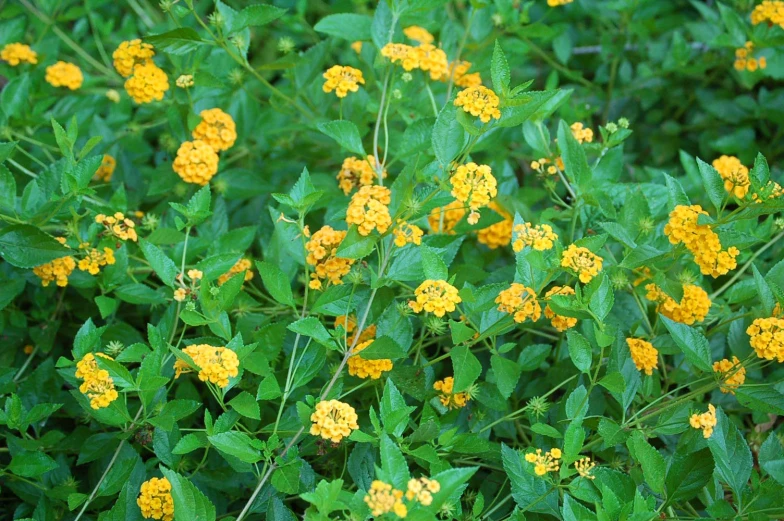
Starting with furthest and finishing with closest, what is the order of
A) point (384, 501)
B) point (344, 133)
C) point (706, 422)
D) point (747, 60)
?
point (747, 60) < point (344, 133) < point (706, 422) < point (384, 501)

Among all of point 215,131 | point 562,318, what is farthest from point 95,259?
point 562,318

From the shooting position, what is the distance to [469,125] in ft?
5.84

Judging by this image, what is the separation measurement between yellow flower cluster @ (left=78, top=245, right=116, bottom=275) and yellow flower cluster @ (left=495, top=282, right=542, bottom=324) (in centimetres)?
101

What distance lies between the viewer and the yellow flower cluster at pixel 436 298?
1.68 metres

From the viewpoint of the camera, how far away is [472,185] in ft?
5.75

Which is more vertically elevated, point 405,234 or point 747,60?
point 405,234

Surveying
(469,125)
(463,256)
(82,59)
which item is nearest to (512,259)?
(463,256)

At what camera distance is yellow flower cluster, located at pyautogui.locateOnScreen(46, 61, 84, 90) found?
2.71 m

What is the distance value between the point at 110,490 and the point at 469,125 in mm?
1168

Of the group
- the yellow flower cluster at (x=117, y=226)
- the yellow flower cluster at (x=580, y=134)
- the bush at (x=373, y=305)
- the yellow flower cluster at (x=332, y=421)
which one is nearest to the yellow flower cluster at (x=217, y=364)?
the bush at (x=373, y=305)

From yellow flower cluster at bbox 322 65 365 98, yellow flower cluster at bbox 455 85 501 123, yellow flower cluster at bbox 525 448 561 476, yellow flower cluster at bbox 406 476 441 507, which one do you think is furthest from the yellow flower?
yellow flower cluster at bbox 406 476 441 507

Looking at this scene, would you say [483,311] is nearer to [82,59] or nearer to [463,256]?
[463,256]

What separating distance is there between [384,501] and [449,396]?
600 millimetres

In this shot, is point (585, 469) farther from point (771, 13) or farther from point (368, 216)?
point (771, 13)
